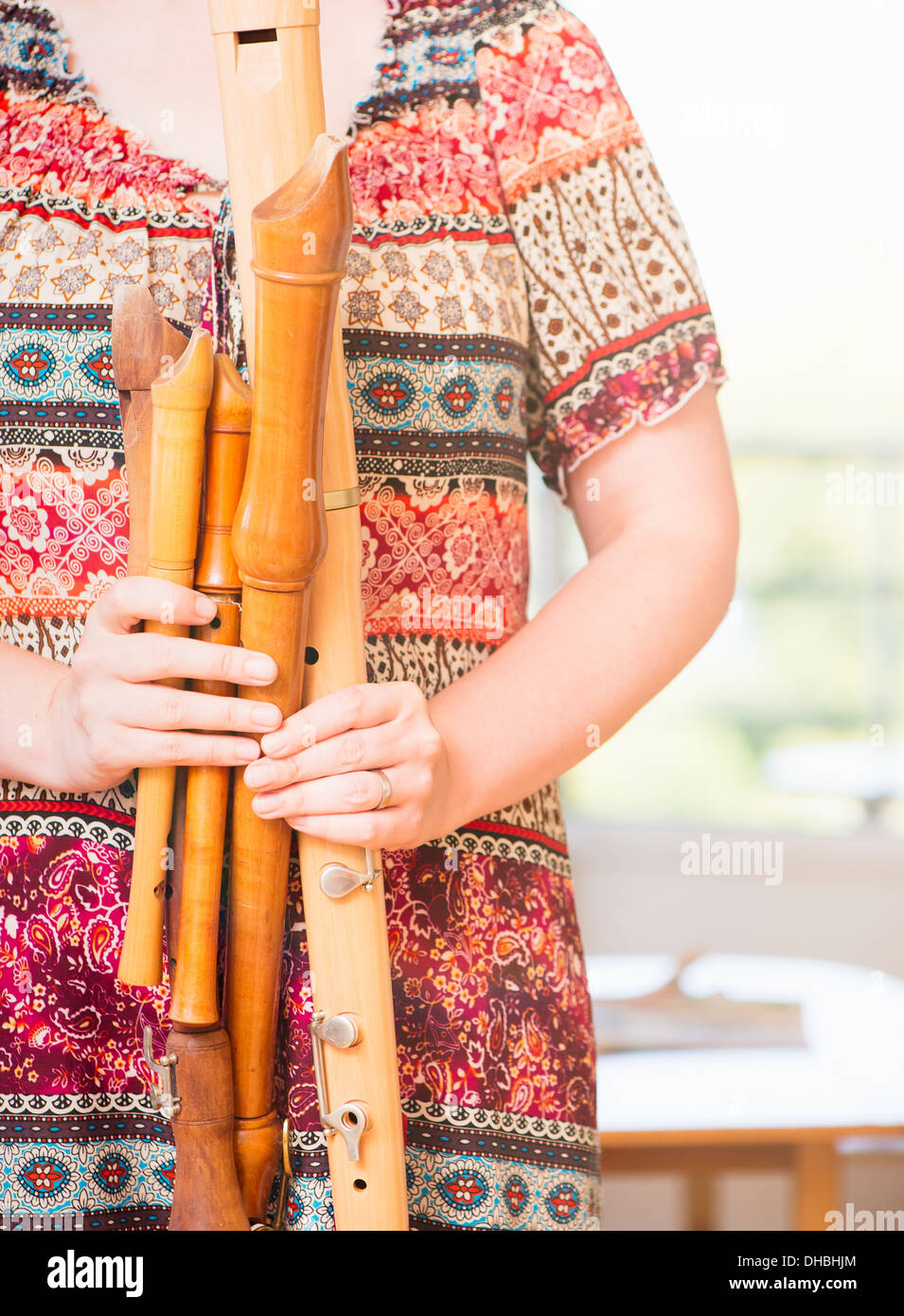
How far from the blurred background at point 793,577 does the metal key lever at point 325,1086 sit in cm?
89

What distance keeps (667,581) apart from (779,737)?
1.28m

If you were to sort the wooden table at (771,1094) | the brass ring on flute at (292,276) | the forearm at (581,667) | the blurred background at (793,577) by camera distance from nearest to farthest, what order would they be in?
the brass ring on flute at (292,276) < the forearm at (581,667) < the blurred background at (793,577) < the wooden table at (771,1094)

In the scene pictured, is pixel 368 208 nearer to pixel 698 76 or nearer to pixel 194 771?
pixel 194 771

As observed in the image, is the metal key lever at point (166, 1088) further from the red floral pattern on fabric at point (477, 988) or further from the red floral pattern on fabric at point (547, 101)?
the red floral pattern on fabric at point (547, 101)

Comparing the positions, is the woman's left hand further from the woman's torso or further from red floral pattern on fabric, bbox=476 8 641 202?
red floral pattern on fabric, bbox=476 8 641 202

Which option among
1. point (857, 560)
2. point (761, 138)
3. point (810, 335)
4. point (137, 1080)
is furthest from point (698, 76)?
point (137, 1080)

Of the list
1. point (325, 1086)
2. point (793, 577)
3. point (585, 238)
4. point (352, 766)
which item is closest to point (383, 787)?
point (352, 766)

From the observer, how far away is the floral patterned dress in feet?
1.57

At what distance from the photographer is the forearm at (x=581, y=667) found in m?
0.46

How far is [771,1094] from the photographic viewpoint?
150 cm

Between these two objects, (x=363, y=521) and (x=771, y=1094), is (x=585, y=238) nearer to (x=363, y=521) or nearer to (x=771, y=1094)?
(x=363, y=521)

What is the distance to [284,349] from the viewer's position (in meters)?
0.37

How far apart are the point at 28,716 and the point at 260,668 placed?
4.6 inches

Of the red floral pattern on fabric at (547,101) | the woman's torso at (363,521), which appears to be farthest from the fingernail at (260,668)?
the red floral pattern on fabric at (547,101)
